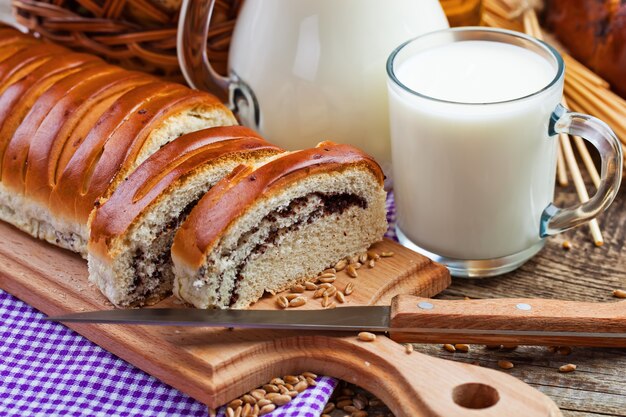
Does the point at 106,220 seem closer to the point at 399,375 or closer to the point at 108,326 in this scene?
the point at 108,326

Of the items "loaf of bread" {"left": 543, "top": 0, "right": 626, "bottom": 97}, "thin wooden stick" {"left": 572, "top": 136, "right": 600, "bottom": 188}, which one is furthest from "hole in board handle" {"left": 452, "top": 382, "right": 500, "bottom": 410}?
"loaf of bread" {"left": 543, "top": 0, "right": 626, "bottom": 97}

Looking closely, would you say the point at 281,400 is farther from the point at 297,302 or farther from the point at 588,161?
the point at 588,161

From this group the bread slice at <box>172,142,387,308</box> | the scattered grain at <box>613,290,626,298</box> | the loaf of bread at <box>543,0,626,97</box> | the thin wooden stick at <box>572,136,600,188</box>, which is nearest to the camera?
the bread slice at <box>172,142,387,308</box>

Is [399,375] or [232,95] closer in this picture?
[399,375]

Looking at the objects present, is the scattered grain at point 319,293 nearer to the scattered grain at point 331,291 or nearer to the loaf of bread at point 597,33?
the scattered grain at point 331,291

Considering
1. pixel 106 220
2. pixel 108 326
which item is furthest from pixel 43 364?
pixel 106 220

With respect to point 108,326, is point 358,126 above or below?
above

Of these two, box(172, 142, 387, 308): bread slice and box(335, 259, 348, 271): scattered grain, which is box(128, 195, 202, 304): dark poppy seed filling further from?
box(335, 259, 348, 271): scattered grain
